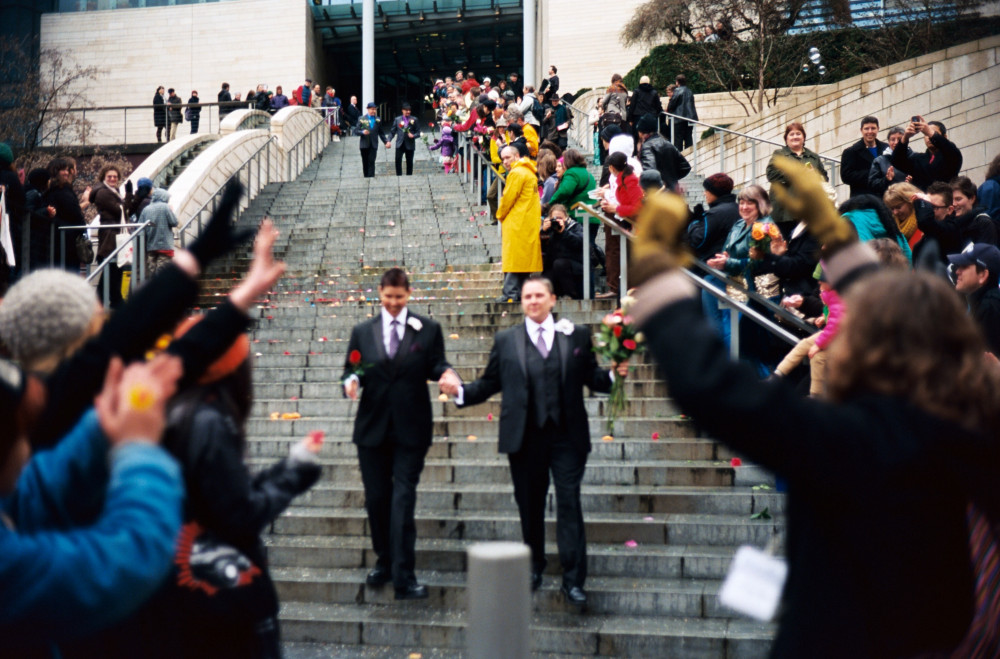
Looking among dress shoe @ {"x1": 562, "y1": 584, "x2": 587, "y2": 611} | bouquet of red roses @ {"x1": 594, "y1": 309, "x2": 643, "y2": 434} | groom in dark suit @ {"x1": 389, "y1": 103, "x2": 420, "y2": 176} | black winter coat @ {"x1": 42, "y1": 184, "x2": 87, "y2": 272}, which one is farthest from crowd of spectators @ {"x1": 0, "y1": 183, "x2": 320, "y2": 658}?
groom in dark suit @ {"x1": 389, "y1": 103, "x2": 420, "y2": 176}

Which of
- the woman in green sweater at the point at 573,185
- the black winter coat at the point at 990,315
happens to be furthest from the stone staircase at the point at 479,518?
the black winter coat at the point at 990,315

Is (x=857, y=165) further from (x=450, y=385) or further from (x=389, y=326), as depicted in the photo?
(x=450, y=385)

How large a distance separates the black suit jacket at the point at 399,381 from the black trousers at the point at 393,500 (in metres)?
0.09

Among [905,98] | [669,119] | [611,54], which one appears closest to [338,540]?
[905,98]

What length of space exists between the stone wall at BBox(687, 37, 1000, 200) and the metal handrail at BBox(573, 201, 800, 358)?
623 centimetres

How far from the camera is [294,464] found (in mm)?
3049

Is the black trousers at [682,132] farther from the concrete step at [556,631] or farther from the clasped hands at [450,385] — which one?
the concrete step at [556,631]

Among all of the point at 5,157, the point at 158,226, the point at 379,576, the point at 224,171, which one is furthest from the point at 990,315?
the point at 224,171

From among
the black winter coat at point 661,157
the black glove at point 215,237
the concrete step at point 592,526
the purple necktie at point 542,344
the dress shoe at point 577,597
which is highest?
the black winter coat at point 661,157

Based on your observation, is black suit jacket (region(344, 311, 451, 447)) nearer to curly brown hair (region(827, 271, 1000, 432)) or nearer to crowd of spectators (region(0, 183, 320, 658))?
crowd of spectators (region(0, 183, 320, 658))

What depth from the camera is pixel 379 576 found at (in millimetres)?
6297

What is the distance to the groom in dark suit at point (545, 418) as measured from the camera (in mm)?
5941

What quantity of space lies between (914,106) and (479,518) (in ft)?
Result: 36.1

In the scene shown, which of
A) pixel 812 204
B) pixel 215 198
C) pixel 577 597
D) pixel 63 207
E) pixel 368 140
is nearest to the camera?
pixel 812 204
